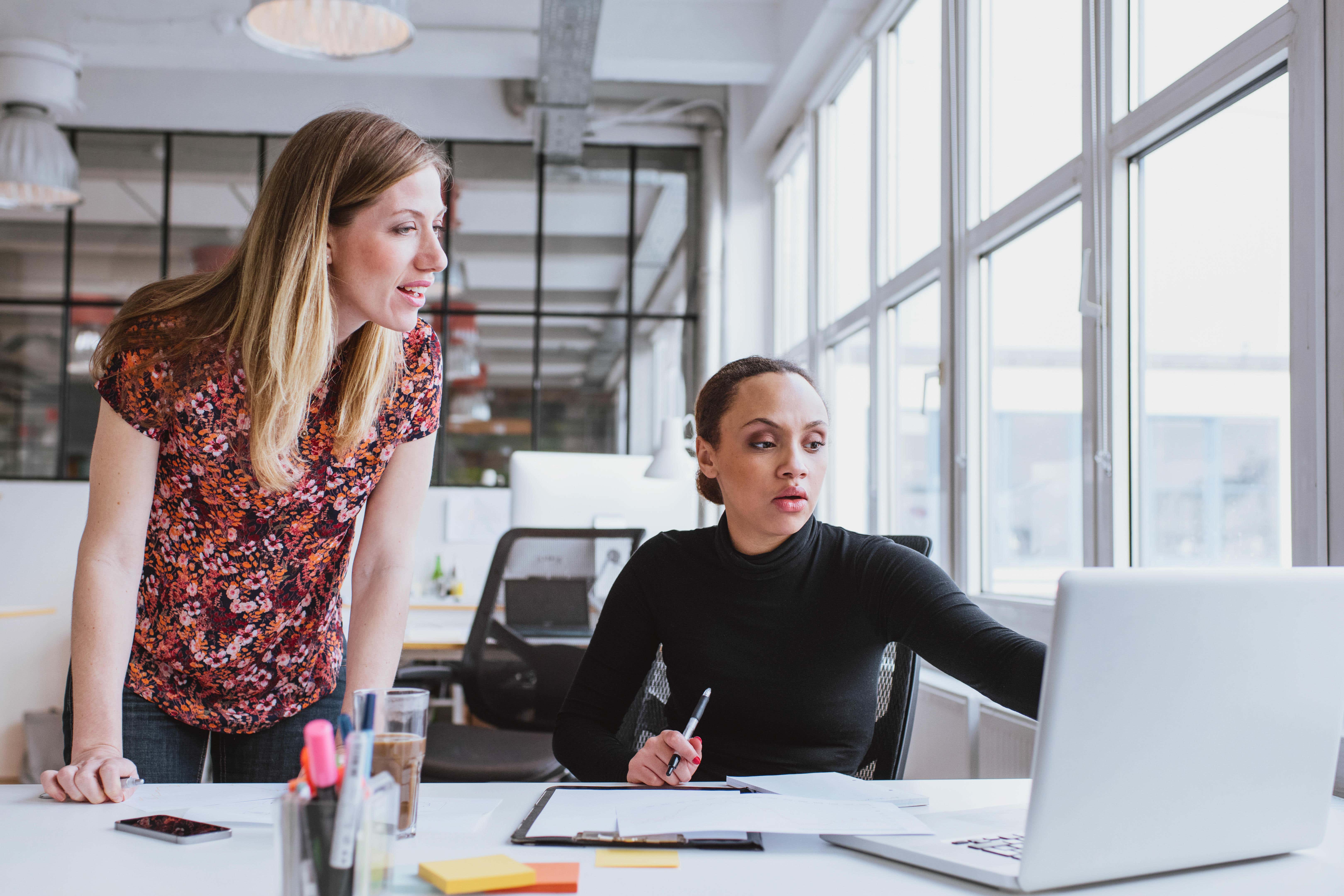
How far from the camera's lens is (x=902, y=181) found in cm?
373

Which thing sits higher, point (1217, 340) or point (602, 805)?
point (1217, 340)

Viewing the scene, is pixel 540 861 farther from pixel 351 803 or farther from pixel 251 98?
pixel 251 98

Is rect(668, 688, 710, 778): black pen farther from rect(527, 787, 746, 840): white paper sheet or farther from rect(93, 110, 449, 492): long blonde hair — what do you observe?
rect(93, 110, 449, 492): long blonde hair

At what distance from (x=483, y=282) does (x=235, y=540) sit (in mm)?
4981

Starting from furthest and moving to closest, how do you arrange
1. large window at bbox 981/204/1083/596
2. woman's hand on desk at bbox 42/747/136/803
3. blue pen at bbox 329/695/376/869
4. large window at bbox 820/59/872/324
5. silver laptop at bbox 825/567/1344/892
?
large window at bbox 820/59/872/324
large window at bbox 981/204/1083/596
woman's hand on desk at bbox 42/747/136/803
silver laptop at bbox 825/567/1344/892
blue pen at bbox 329/695/376/869

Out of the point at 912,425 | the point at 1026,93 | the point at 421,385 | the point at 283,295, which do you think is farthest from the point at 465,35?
the point at 283,295

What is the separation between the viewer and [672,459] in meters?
3.14

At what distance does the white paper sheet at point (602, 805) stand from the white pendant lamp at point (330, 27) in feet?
8.64

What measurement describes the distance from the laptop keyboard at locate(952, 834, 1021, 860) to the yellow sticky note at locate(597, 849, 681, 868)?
0.25m

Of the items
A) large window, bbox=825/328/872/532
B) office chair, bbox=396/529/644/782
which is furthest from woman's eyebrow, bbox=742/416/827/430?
large window, bbox=825/328/872/532

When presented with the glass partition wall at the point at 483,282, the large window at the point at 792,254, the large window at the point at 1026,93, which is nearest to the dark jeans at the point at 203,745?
the large window at the point at 1026,93

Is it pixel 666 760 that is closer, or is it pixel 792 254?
pixel 666 760

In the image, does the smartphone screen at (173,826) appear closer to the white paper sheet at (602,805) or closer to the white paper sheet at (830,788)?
the white paper sheet at (602,805)

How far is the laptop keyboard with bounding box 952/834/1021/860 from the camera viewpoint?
910mm
